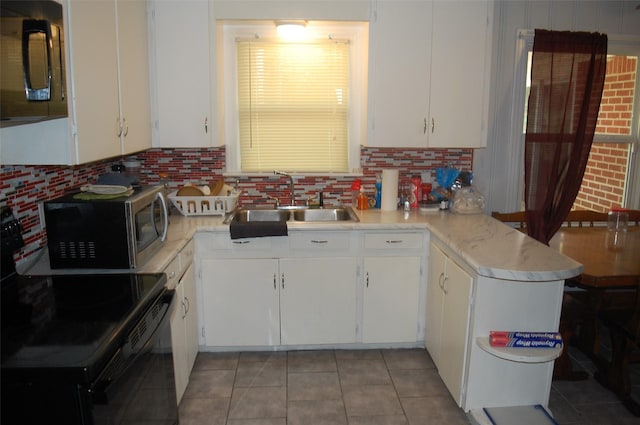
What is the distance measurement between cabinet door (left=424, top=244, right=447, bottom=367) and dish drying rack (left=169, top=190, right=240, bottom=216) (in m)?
1.32

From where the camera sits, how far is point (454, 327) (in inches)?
103

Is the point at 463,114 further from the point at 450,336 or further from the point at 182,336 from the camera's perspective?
the point at 182,336

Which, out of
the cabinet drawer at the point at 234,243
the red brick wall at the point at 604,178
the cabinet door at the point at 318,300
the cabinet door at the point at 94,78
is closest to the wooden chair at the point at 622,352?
the red brick wall at the point at 604,178

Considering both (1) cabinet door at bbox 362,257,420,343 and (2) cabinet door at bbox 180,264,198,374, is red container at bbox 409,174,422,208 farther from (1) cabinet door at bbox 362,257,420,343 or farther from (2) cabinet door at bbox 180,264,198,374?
(2) cabinet door at bbox 180,264,198,374

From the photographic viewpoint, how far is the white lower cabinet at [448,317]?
8.14 feet

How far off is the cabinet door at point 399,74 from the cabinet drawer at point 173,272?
1.45 metres

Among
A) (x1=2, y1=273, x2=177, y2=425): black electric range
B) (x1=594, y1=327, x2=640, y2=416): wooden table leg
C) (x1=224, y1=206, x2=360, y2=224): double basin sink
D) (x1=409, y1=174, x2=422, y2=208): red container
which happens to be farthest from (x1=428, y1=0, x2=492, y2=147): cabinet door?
(x1=2, y1=273, x2=177, y2=425): black electric range

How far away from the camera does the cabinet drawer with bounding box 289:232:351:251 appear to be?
3043 millimetres

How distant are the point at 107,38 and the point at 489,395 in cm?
251

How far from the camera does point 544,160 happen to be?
11.3 ft

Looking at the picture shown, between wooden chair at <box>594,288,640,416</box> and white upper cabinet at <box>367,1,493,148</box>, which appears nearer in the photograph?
wooden chair at <box>594,288,640,416</box>

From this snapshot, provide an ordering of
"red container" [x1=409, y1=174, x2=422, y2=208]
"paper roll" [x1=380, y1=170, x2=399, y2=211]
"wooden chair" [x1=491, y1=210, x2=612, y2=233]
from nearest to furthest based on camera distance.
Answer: "paper roll" [x1=380, y1=170, x2=399, y2=211] → "red container" [x1=409, y1=174, x2=422, y2=208] → "wooden chair" [x1=491, y1=210, x2=612, y2=233]

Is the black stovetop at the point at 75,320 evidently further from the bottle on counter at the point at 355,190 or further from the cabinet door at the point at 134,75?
the bottle on counter at the point at 355,190

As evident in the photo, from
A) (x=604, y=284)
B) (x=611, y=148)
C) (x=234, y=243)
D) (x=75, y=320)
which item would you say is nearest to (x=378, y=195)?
(x=234, y=243)
